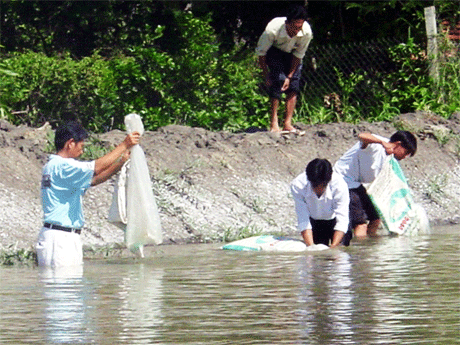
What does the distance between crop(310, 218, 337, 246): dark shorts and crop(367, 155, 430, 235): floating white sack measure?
124 cm

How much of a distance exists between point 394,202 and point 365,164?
50 cm

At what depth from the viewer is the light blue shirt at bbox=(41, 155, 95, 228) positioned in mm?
9602

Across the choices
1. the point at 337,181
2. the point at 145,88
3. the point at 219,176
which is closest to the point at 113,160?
the point at 337,181

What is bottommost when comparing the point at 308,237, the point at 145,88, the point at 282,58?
the point at 308,237

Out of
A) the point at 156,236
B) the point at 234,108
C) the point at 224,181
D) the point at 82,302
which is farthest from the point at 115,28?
the point at 82,302

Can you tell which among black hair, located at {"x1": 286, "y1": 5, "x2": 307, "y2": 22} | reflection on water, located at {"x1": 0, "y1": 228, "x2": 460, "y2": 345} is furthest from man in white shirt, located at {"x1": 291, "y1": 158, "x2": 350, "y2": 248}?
black hair, located at {"x1": 286, "y1": 5, "x2": 307, "y2": 22}

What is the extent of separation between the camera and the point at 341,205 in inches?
445

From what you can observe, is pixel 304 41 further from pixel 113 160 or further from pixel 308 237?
pixel 113 160

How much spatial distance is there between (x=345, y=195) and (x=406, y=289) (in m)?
2.85

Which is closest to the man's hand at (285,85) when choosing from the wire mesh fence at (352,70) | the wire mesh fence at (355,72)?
the wire mesh fence at (355,72)

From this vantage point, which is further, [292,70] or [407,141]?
[292,70]

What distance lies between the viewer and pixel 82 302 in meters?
8.15

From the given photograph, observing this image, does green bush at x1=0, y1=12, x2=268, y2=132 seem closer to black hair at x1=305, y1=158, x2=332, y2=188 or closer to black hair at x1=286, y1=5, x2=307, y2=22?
black hair at x1=286, y1=5, x2=307, y2=22

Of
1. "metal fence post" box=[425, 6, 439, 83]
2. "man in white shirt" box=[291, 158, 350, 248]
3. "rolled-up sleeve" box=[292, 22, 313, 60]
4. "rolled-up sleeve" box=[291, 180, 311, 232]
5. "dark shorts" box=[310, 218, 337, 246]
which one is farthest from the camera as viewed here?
"metal fence post" box=[425, 6, 439, 83]
